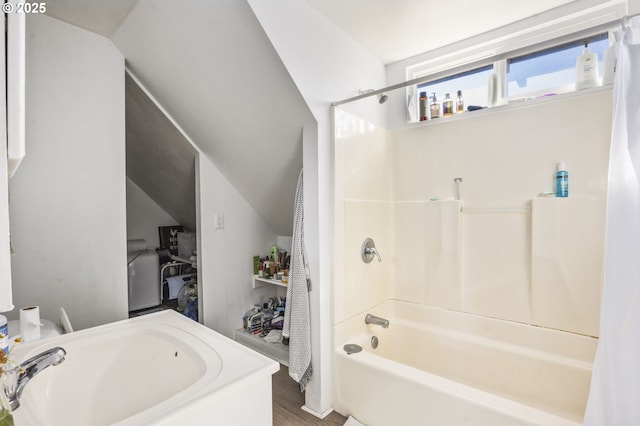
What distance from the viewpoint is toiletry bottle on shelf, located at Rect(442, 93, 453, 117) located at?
6.99 feet

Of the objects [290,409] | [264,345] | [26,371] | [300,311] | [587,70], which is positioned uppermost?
[587,70]

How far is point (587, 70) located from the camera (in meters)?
1.67

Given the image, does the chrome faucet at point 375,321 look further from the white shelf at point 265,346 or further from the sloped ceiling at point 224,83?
the sloped ceiling at point 224,83

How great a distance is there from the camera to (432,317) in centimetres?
217

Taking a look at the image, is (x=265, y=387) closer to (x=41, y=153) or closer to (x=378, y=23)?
(x=41, y=153)

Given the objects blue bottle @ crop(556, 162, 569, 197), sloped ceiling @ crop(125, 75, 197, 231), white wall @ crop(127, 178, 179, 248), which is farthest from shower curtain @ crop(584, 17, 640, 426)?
white wall @ crop(127, 178, 179, 248)

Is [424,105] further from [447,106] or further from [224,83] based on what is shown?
[224,83]

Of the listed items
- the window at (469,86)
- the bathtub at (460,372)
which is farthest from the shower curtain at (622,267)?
the window at (469,86)

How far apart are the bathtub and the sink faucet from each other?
52.8 inches

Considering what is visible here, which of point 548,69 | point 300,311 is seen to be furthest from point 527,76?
point 300,311

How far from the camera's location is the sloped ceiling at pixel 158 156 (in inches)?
92.8

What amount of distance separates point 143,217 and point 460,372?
3.73 meters

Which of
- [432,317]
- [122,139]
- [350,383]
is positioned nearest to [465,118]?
[432,317]

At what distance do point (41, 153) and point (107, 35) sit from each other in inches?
31.4
